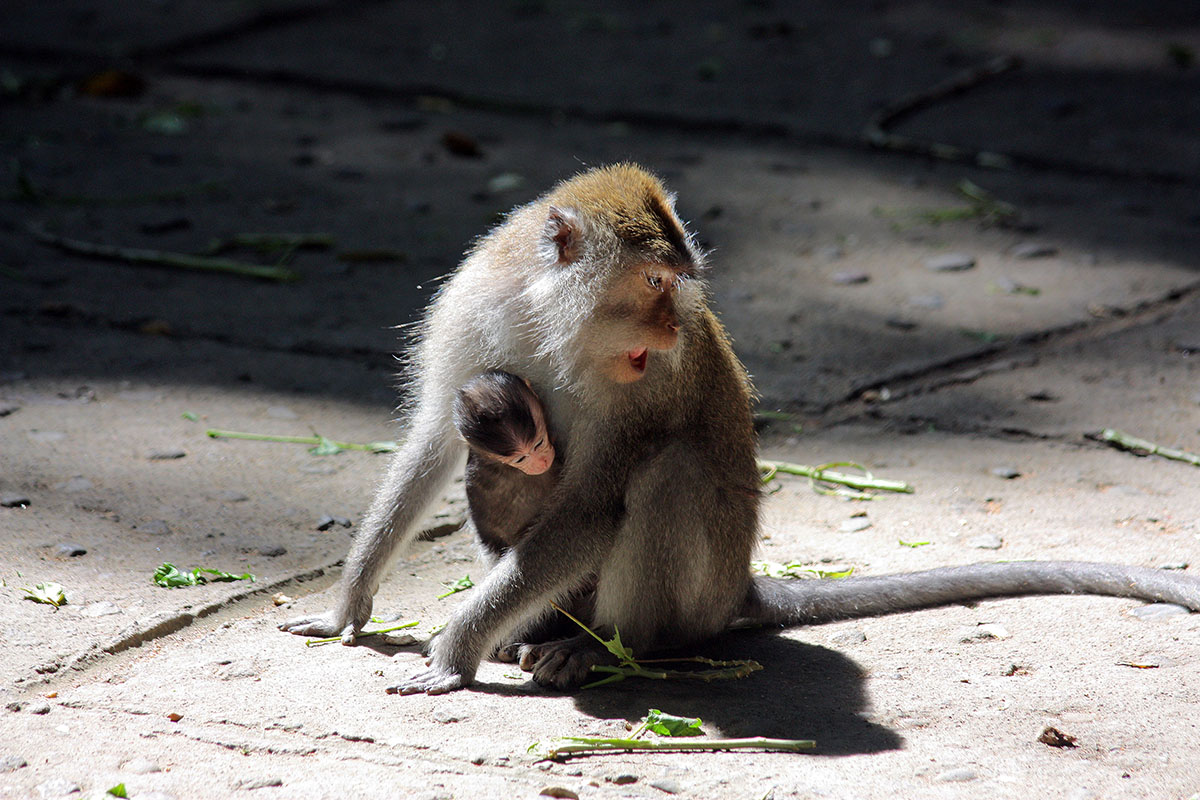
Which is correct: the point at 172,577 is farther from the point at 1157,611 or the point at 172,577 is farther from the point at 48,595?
the point at 1157,611

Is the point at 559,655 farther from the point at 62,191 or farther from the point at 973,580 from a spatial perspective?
the point at 62,191

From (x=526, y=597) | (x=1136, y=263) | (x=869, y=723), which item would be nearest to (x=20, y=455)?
(x=526, y=597)

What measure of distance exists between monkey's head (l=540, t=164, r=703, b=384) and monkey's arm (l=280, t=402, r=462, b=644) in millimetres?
580

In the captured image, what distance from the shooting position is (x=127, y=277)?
5852 mm

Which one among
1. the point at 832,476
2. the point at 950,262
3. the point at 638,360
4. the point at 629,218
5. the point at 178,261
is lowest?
the point at 832,476

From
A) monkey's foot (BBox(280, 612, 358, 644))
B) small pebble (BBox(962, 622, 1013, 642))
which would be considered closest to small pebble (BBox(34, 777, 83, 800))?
monkey's foot (BBox(280, 612, 358, 644))

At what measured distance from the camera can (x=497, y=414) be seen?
131 inches

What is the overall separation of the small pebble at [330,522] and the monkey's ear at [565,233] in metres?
1.27

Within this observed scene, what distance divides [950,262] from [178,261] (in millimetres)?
3714

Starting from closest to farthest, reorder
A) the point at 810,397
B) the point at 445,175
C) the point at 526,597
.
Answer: the point at 526,597 < the point at 810,397 < the point at 445,175

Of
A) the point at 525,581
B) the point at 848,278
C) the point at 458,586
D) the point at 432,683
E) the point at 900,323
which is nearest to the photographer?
the point at 432,683

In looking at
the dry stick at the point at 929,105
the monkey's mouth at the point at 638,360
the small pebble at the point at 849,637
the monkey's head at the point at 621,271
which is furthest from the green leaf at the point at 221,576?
the dry stick at the point at 929,105

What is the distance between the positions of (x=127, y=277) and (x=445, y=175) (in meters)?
2.06

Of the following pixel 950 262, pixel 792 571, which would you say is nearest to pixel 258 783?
pixel 792 571
